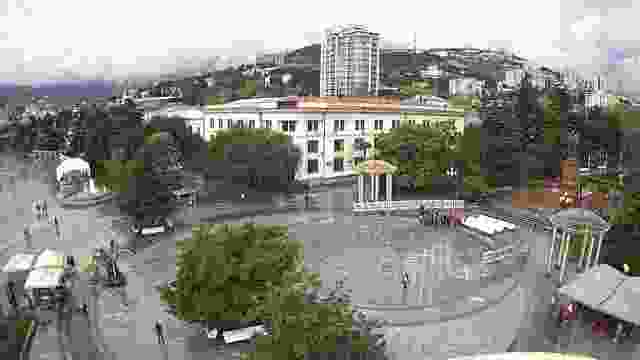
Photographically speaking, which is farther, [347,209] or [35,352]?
[347,209]

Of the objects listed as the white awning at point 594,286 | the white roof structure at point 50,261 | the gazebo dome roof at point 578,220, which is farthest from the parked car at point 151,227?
the white awning at point 594,286

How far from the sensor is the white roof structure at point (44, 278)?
1544 cm

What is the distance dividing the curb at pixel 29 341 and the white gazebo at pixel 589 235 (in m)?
16.8

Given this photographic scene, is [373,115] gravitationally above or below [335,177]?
above

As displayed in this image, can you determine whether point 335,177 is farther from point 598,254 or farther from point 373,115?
point 598,254

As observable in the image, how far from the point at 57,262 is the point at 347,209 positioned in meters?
15.6

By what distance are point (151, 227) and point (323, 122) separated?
53.5 ft

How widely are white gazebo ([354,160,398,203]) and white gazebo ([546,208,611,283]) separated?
10.3 m

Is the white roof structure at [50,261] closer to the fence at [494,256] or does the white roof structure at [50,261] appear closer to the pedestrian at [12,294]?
the pedestrian at [12,294]

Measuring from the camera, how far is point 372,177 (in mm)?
27641

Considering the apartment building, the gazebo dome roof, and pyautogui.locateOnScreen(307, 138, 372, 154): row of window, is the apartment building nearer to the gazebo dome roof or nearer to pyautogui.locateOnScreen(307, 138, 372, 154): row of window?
pyautogui.locateOnScreen(307, 138, 372, 154): row of window

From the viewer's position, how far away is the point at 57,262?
16.8 meters

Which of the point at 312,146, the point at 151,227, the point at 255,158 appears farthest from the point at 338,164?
the point at 151,227

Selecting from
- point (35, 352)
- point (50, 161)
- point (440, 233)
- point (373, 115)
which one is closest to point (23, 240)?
point (35, 352)
